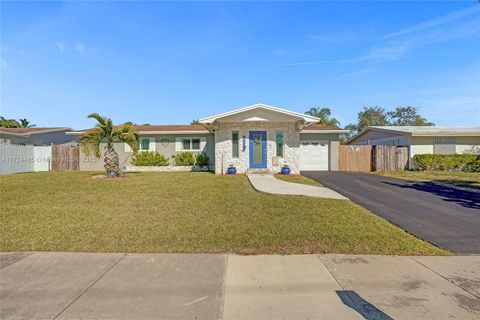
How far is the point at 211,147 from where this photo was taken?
19.5 m

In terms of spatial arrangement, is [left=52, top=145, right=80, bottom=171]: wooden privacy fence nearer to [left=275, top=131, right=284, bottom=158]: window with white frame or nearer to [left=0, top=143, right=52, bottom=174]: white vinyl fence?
[left=0, top=143, right=52, bottom=174]: white vinyl fence

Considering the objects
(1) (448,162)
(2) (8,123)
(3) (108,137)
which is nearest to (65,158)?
(3) (108,137)

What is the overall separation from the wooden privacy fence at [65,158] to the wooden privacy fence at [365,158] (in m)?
19.5

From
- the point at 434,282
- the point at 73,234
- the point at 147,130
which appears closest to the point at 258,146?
the point at 147,130

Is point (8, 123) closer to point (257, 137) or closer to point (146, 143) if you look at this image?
point (146, 143)

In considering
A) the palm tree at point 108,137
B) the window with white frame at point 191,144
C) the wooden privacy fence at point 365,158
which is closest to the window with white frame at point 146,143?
the window with white frame at point 191,144

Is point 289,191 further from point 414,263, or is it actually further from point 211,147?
point 211,147

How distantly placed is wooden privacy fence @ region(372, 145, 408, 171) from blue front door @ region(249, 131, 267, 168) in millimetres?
8797

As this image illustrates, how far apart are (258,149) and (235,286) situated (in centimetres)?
1213

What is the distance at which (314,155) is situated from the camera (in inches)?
758

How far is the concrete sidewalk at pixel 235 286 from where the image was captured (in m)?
2.86

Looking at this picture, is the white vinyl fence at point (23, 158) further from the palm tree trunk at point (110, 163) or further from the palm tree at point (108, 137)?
the palm tree trunk at point (110, 163)

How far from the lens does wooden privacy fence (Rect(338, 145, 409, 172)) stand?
61.3 ft

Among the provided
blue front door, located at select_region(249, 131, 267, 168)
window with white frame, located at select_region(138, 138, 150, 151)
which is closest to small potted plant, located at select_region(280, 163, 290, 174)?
blue front door, located at select_region(249, 131, 267, 168)
